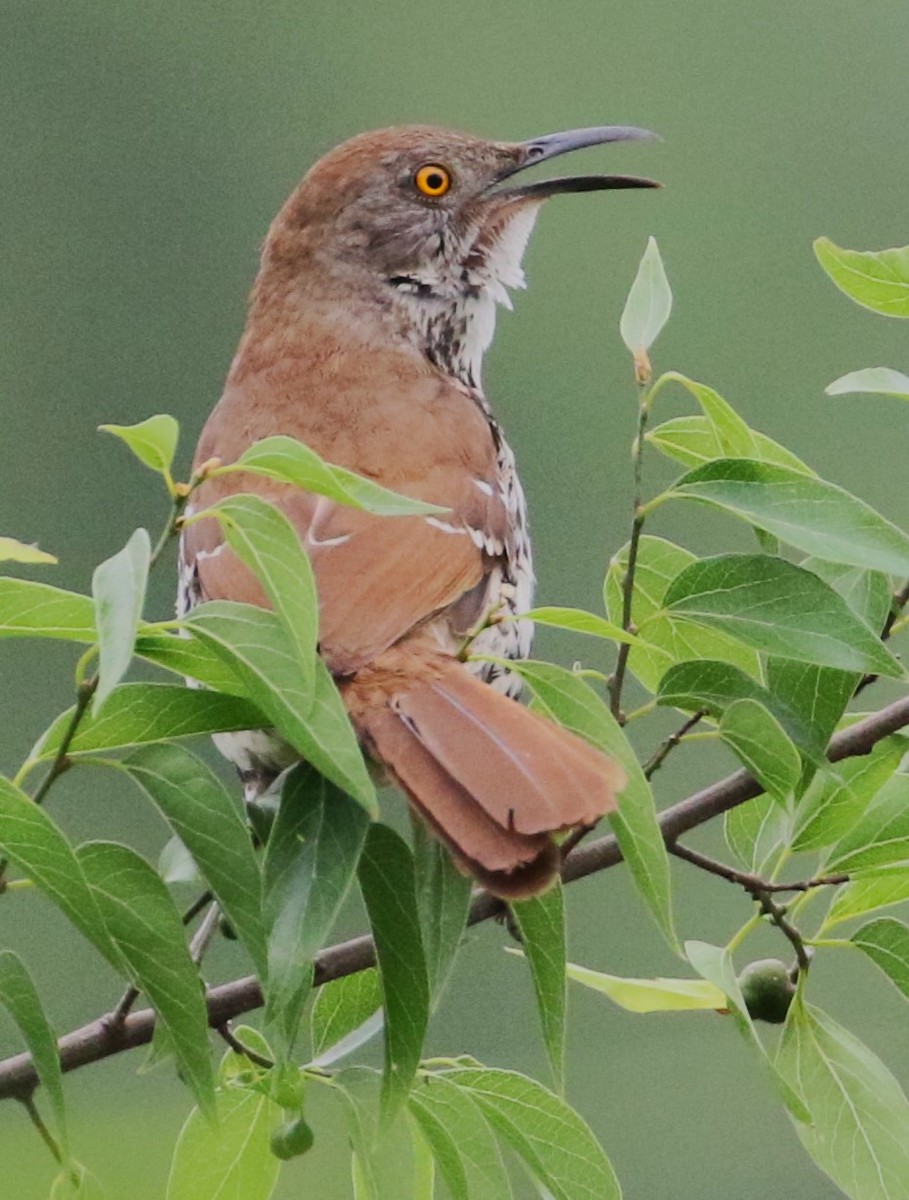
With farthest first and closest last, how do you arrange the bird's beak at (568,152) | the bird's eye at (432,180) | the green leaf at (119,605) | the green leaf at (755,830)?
1. the bird's eye at (432,180)
2. the bird's beak at (568,152)
3. the green leaf at (755,830)
4. the green leaf at (119,605)

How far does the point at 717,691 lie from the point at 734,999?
333 mm

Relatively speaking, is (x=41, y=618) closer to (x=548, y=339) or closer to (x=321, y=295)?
(x=321, y=295)

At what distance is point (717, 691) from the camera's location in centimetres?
217

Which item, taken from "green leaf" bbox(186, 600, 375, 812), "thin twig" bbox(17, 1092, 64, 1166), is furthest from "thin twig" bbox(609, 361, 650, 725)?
"thin twig" bbox(17, 1092, 64, 1166)

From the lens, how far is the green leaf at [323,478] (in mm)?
1680

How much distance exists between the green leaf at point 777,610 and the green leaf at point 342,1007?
1.96 ft

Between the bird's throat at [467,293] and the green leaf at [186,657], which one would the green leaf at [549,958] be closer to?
the green leaf at [186,657]

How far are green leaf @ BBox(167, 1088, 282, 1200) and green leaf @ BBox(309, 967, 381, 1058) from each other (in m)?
0.14

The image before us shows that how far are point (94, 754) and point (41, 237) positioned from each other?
13935 mm

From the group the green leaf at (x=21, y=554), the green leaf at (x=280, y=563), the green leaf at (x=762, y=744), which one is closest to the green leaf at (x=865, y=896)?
the green leaf at (x=762, y=744)

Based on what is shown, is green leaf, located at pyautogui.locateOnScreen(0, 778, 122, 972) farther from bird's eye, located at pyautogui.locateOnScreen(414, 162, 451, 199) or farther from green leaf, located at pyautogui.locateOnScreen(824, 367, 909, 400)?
bird's eye, located at pyautogui.locateOnScreen(414, 162, 451, 199)

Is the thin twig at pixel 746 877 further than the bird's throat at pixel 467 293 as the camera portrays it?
No

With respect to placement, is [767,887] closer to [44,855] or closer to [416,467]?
[44,855]

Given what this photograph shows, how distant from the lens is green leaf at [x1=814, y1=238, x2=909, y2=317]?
2236mm
